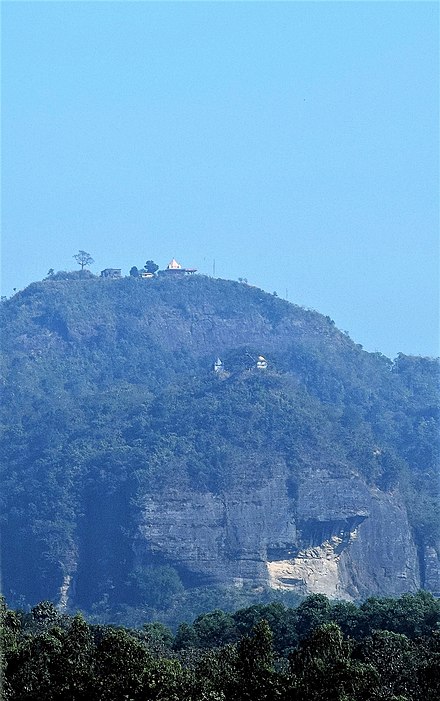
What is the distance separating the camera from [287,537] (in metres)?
117

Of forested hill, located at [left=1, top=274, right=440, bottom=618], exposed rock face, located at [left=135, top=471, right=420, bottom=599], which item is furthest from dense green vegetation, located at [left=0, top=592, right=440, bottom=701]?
exposed rock face, located at [left=135, top=471, right=420, bottom=599]

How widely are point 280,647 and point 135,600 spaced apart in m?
59.7

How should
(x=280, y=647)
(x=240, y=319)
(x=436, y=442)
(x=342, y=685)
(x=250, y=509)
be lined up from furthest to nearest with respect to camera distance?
(x=240, y=319)
(x=436, y=442)
(x=250, y=509)
(x=280, y=647)
(x=342, y=685)

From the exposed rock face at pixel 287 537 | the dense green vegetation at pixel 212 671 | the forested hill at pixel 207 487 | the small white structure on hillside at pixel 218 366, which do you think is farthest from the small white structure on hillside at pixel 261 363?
the dense green vegetation at pixel 212 671

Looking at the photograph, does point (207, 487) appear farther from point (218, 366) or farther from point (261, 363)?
point (218, 366)

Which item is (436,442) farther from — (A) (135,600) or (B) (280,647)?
(B) (280,647)

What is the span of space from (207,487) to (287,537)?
19.6ft

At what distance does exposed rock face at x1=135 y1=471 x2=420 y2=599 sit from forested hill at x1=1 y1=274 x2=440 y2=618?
101 mm

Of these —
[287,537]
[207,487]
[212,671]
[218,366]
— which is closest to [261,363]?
[218,366]

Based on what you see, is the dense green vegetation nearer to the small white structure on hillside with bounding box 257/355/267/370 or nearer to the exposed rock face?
the exposed rock face

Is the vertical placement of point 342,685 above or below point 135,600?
below

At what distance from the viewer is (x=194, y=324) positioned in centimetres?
15975

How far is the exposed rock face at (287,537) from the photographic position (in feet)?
379

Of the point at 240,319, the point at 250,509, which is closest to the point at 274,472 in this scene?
the point at 250,509
